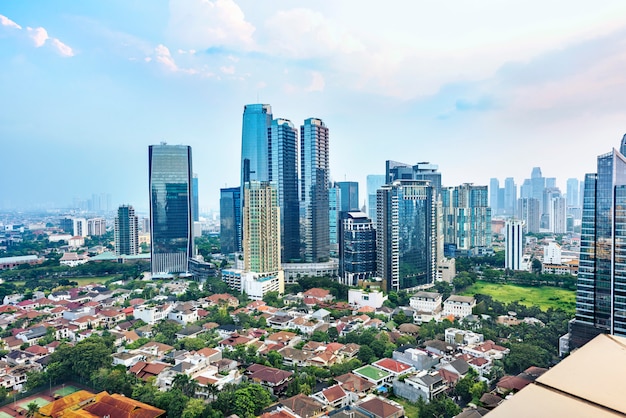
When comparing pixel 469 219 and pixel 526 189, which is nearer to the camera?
pixel 469 219

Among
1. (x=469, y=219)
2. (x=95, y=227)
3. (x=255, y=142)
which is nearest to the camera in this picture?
(x=255, y=142)

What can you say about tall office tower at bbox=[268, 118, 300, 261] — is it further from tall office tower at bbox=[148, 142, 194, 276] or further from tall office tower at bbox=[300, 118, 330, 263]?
tall office tower at bbox=[148, 142, 194, 276]

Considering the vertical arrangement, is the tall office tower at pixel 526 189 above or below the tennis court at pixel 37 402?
above

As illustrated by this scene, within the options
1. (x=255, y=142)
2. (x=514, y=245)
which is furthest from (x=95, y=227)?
(x=514, y=245)

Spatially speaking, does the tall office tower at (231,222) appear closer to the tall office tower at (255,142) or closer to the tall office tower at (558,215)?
the tall office tower at (255,142)

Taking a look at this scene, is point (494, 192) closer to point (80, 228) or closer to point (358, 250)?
point (358, 250)

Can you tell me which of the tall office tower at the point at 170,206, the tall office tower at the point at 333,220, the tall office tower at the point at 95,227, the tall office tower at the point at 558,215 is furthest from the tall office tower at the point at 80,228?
the tall office tower at the point at 558,215
